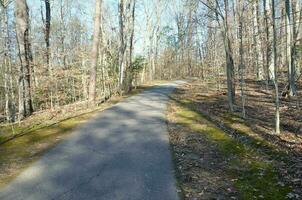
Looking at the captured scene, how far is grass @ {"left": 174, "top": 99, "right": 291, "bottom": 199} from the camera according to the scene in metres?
7.39

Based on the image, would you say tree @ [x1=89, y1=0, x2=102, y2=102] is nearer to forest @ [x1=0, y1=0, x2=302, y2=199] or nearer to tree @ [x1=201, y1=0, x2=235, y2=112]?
forest @ [x1=0, y1=0, x2=302, y2=199]

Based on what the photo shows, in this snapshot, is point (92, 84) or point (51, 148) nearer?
point (51, 148)

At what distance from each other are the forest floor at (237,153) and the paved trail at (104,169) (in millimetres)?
518

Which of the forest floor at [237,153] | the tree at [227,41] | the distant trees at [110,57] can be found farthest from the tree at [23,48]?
the tree at [227,41]

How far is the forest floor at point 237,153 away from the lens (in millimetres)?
7551

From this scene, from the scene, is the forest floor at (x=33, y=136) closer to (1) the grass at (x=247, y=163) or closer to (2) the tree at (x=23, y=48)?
(2) the tree at (x=23, y=48)

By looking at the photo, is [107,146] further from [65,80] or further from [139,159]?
[65,80]

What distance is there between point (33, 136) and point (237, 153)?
659 centimetres

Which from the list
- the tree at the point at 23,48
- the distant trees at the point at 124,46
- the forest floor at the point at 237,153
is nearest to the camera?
the forest floor at the point at 237,153

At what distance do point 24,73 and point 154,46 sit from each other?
40.9 meters

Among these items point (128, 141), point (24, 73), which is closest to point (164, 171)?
point (128, 141)

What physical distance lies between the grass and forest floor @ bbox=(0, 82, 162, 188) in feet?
15.2

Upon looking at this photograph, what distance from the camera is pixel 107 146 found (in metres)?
10.9

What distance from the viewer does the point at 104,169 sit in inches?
340
